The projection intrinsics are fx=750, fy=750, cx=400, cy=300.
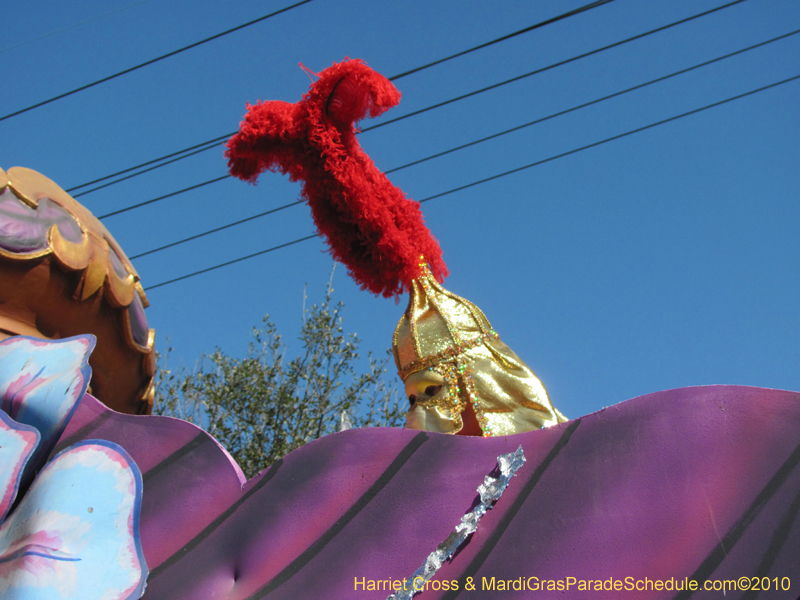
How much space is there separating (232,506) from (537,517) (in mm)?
695

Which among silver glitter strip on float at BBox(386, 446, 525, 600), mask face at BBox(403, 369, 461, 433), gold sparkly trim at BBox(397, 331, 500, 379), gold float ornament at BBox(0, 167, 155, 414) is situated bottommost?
mask face at BBox(403, 369, 461, 433)

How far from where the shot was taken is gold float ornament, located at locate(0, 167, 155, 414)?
230 cm

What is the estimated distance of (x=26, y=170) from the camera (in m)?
2.53

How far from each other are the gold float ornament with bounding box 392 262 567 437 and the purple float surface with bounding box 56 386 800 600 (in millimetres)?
1000

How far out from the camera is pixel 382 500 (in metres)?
1.58

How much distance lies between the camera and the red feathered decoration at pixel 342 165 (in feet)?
9.46

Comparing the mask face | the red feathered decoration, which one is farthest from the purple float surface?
the red feathered decoration

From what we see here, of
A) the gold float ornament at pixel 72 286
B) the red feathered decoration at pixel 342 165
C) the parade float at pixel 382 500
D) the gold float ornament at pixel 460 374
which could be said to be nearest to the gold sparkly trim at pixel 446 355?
the gold float ornament at pixel 460 374

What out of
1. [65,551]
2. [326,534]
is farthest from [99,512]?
[326,534]

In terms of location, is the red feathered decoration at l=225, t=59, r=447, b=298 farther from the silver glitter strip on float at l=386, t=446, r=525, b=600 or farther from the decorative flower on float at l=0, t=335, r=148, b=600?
the silver glitter strip on float at l=386, t=446, r=525, b=600

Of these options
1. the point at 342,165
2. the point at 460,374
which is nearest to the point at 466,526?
the point at 460,374

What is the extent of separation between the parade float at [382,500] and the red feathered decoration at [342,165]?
0.88m

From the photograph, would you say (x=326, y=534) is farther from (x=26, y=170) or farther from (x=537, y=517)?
(x=26, y=170)

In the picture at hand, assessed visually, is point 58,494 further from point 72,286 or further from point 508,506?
point 508,506
